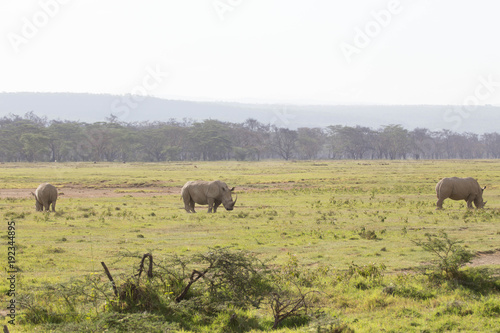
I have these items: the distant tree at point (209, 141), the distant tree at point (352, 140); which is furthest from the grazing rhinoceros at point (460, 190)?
the distant tree at point (352, 140)

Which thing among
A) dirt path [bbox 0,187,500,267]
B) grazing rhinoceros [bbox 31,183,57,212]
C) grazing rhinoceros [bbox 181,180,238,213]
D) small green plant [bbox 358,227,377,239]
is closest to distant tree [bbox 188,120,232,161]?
dirt path [bbox 0,187,500,267]

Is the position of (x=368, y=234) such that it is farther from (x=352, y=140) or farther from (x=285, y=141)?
(x=352, y=140)

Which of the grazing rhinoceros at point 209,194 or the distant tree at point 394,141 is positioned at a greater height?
the distant tree at point 394,141

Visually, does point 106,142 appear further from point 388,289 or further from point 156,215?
point 388,289

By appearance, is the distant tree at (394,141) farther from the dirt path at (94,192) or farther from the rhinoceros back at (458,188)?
the rhinoceros back at (458,188)

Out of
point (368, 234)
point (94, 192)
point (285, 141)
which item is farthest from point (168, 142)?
point (368, 234)

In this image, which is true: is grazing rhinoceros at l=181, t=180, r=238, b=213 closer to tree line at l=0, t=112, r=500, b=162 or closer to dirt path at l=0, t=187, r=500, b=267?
dirt path at l=0, t=187, r=500, b=267

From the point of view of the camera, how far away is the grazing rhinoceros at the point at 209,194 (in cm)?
2844

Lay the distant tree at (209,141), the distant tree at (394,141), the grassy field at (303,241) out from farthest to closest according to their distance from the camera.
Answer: the distant tree at (394,141) < the distant tree at (209,141) < the grassy field at (303,241)

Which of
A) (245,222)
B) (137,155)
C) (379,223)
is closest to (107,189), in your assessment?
(245,222)

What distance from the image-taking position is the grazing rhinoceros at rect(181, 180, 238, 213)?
28.4 m

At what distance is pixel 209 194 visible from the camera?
2842cm

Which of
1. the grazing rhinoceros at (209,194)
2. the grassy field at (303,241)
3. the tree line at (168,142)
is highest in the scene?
the tree line at (168,142)

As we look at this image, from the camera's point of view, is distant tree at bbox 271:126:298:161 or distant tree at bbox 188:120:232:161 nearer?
distant tree at bbox 188:120:232:161
